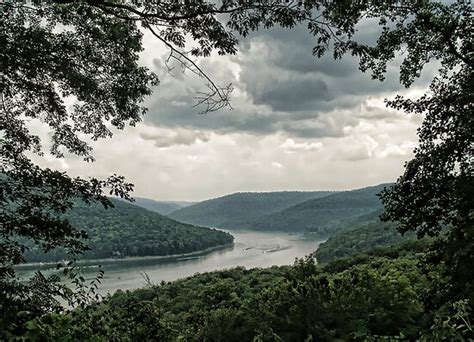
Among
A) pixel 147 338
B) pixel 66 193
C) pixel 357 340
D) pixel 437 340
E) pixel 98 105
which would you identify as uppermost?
pixel 98 105

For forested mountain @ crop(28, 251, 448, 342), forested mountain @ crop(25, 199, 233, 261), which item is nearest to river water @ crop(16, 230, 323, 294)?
forested mountain @ crop(25, 199, 233, 261)

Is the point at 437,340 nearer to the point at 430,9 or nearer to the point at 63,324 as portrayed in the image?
the point at 63,324

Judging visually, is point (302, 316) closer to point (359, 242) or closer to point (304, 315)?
point (304, 315)

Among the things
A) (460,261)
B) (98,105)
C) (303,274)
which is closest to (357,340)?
(460,261)

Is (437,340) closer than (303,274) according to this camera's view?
Yes

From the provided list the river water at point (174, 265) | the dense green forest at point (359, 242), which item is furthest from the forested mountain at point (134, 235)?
the dense green forest at point (359, 242)

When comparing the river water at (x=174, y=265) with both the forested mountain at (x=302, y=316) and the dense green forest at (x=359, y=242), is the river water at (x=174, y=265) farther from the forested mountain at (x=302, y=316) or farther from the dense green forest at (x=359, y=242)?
the forested mountain at (x=302, y=316)

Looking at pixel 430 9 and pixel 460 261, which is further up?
pixel 430 9

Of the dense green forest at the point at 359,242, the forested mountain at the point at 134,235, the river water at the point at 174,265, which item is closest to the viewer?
the river water at the point at 174,265

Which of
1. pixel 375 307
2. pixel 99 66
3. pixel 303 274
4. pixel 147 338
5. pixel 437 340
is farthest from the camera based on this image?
pixel 303 274
